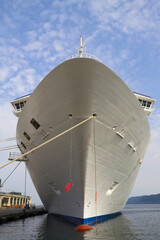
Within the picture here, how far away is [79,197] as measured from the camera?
8859mm

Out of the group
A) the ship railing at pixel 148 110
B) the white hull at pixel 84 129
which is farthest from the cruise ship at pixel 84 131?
the ship railing at pixel 148 110

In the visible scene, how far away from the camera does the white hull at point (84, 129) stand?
308 inches

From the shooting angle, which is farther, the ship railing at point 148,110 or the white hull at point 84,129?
the ship railing at point 148,110

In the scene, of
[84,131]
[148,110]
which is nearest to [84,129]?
[84,131]

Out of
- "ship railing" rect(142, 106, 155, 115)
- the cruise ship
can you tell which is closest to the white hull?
the cruise ship

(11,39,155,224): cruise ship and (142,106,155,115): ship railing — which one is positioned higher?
(142,106,155,115): ship railing

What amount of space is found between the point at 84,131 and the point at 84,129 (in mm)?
90

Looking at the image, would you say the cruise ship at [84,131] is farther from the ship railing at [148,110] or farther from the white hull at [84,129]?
the ship railing at [148,110]

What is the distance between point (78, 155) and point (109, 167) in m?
1.89

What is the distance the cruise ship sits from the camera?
7824mm

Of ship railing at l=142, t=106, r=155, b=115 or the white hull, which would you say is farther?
ship railing at l=142, t=106, r=155, b=115

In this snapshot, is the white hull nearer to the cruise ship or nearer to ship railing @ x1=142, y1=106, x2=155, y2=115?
the cruise ship

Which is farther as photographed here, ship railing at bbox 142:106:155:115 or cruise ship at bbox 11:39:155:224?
ship railing at bbox 142:106:155:115

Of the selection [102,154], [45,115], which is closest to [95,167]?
[102,154]
